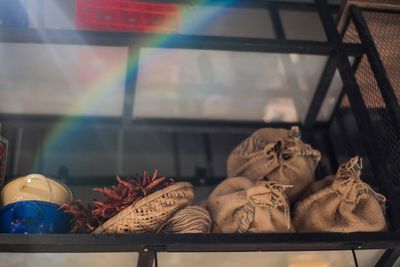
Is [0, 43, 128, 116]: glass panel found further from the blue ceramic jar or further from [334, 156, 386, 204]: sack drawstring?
[334, 156, 386, 204]: sack drawstring

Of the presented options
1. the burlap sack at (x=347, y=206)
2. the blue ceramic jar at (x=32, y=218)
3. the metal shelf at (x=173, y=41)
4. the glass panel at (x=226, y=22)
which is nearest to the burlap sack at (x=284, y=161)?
the burlap sack at (x=347, y=206)

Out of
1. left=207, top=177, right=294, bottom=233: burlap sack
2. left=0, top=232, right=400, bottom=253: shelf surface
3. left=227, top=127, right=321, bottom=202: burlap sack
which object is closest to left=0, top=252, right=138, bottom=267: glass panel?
left=0, top=232, right=400, bottom=253: shelf surface

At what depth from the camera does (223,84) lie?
1.70 m

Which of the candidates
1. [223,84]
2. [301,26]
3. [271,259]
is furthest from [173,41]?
[271,259]

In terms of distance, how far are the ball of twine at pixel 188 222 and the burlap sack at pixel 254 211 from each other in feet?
0.16

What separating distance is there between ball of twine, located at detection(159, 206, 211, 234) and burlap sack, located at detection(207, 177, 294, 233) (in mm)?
48

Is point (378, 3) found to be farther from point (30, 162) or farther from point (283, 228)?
point (30, 162)

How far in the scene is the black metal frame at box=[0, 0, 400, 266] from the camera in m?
1.06

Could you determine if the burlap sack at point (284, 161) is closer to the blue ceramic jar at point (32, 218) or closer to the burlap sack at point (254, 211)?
the burlap sack at point (254, 211)

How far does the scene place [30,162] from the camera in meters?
1.64

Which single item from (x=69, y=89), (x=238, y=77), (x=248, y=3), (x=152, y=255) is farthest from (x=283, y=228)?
(x=248, y=3)

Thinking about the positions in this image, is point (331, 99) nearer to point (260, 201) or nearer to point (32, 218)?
point (260, 201)

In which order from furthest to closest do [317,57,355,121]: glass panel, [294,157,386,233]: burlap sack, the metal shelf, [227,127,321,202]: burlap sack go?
1. [317,57,355,121]: glass panel
2. the metal shelf
3. [227,127,321,202]: burlap sack
4. [294,157,386,233]: burlap sack

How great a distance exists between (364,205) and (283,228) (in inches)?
7.4
